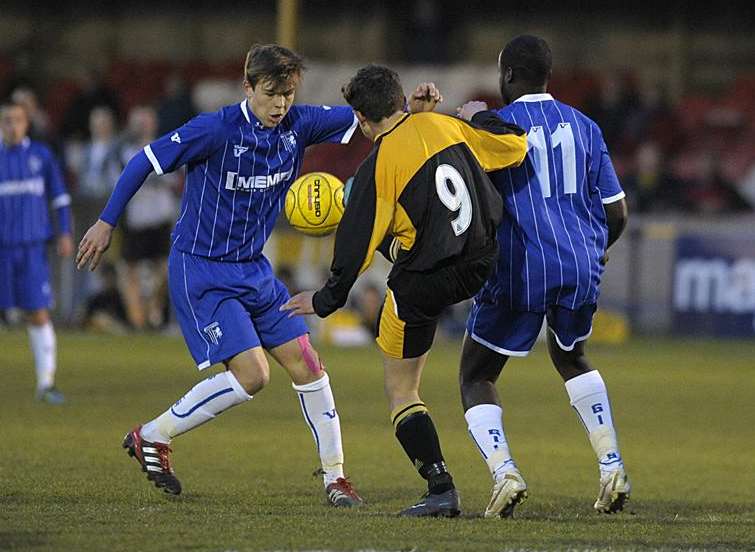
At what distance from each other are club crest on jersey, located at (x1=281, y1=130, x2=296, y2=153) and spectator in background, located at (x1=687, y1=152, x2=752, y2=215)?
13124 mm

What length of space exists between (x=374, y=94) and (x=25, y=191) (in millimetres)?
6491

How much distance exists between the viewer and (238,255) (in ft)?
24.5

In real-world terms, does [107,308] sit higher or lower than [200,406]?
lower

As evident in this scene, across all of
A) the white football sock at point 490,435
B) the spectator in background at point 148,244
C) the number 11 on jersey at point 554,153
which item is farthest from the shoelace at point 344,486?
the spectator in background at point 148,244

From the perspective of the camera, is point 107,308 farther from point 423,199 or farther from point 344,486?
point 423,199

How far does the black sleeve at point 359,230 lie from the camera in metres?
6.56

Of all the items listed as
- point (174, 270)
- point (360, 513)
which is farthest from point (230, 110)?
point (360, 513)

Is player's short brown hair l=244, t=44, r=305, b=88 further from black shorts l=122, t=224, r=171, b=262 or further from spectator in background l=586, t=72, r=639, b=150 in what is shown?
spectator in background l=586, t=72, r=639, b=150

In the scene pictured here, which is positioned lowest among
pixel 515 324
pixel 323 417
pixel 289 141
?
pixel 323 417

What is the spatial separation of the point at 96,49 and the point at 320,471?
2165 centimetres

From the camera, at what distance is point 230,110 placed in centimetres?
738

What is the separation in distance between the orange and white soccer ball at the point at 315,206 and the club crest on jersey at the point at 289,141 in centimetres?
20

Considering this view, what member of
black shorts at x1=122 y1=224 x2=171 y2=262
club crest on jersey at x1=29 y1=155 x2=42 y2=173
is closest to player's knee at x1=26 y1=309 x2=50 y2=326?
club crest on jersey at x1=29 y1=155 x2=42 y2=173

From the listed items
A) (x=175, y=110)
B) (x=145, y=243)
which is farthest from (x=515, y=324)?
(x=175, y=110)
